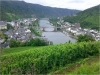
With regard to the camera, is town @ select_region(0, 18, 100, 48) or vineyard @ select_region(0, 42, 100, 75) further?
town @ select_region(0, 18, 100, 48)

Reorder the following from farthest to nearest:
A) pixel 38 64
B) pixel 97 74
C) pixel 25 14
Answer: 1. pixel 25 14
2. pixel 38 64
3. pixel 97 74

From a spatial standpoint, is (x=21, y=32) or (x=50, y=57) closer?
(x=50, y=57)

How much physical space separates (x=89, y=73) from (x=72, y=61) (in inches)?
351

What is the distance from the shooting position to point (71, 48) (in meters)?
15.8

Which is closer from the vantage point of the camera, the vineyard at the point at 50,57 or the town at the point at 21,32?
the vineyard at the point at 50,57

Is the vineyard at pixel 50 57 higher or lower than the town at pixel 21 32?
higher

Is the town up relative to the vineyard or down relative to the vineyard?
down

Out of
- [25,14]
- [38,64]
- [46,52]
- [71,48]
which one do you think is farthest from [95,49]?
[25,14]

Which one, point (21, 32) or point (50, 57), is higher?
point (50, 57)

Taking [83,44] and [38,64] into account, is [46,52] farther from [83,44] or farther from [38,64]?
[83,44]

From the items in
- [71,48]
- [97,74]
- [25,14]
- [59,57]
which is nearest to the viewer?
[97,74]

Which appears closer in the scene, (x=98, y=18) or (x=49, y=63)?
(x=49, y=63)

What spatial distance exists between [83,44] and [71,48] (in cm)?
148

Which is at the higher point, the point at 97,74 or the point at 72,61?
the point at 97,74
